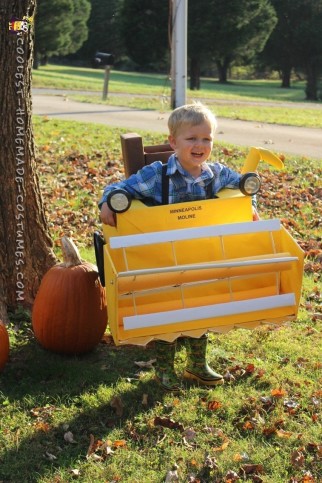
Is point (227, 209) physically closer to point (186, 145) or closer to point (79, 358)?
point (186, 145)

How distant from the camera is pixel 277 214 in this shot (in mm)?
8086

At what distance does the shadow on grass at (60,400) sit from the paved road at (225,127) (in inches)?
320

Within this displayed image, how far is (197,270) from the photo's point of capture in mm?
3758

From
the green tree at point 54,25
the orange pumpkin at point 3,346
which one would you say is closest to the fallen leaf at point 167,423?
the orange pumpkin at point 3,346

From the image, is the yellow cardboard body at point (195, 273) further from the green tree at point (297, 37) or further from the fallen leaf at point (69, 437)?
the green tree at point (297, 37)

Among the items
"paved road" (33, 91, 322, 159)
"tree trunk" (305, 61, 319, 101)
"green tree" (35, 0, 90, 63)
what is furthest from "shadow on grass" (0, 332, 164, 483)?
"green tree" (35, 0, 90, 63)

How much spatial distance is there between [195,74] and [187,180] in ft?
117

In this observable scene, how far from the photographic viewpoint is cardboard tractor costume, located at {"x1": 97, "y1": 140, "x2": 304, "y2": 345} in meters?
3.62

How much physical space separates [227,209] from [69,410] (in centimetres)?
144

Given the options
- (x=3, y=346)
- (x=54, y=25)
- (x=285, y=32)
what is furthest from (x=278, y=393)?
(x=285, y=32)

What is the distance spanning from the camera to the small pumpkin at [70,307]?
4.29 m

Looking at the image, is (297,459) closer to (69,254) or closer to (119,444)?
(119,444)

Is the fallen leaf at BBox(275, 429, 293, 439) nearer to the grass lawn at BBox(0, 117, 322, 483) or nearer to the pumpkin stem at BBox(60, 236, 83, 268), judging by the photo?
the grass lawn at BBox(0, 117, 322, 483)

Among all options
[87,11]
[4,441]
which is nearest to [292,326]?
[4,441]
